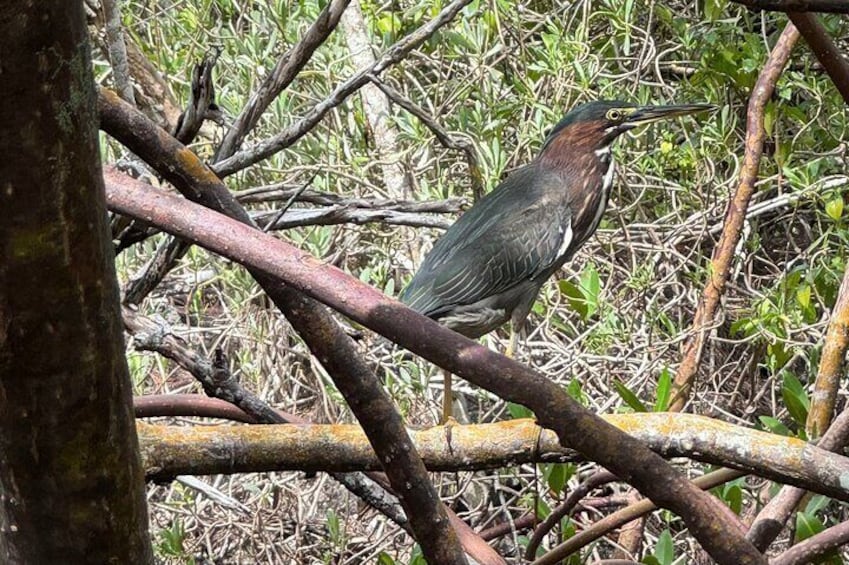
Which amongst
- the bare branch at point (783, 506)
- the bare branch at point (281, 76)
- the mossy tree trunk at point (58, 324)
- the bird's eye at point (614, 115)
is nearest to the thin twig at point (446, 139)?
the bare branch at point (281, 76)

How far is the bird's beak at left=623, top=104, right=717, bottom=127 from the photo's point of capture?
3.07 meters

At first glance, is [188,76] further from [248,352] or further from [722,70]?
[722,70]

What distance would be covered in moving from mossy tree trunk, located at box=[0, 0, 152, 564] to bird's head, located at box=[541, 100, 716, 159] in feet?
9.01

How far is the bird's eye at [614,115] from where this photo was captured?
11.0ft

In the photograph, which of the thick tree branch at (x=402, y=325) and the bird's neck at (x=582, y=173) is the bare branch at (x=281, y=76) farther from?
the bird's neck at (x=582, y=173)

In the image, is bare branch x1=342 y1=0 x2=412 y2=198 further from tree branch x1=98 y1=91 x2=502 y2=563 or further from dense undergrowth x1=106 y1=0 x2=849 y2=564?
tree branch x1=98 y1=91 x2=502 y2=563

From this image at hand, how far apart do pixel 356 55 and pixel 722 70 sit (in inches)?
44.2

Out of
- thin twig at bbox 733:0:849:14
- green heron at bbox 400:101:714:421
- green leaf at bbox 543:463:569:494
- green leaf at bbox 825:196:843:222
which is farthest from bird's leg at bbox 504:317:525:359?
thin twig at bbox 733:0:849:14

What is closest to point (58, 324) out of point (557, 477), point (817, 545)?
point (817, 545)

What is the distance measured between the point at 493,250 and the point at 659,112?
23.3 inches

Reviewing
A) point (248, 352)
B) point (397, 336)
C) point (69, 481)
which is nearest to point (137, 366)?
point (248, 352)

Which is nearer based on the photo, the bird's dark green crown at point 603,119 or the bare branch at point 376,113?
the bird's dark green crown at point 603,119

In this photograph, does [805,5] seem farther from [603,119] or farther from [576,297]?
[603,119]

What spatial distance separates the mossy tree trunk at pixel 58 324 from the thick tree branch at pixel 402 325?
39 cm
